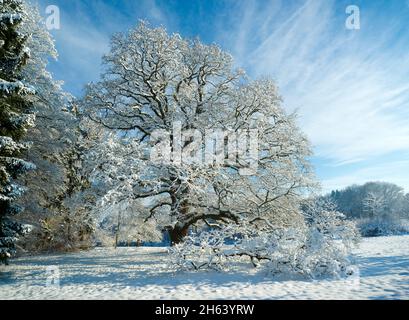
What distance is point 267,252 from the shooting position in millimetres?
10070

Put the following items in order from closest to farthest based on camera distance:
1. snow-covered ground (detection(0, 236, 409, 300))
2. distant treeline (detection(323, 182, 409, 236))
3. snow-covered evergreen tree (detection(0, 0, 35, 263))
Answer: snow-covered ground (detection(0, 236, 409, 300)), snow-covered evergreen tree (detection(0, 0, 35, 263)), distant treeline (detection(323, 182, 409, 236))

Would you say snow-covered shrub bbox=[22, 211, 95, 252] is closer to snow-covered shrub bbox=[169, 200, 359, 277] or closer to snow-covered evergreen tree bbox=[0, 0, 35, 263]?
snow-covered evergreen tree bbox=[0, 0, 35, 263]

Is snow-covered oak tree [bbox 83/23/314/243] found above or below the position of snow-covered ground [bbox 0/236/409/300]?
above

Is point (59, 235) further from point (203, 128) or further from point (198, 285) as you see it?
point (198, 285)

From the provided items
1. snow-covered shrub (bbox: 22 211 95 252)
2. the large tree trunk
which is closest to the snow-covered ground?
Answer: the large tree trunk

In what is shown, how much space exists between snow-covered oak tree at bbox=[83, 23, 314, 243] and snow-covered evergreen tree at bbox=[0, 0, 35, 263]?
418 cm

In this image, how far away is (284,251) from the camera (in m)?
9.65

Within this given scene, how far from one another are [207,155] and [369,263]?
26.2 feet

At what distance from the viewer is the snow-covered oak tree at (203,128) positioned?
13875 mm

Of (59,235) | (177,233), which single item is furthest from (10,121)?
(59,235)

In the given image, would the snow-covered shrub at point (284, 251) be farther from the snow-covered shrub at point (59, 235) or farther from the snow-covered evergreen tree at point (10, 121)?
the snow-covered shrub at point (59, 235)

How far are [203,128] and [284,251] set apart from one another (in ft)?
23.0

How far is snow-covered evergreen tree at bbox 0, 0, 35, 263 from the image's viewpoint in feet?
32.2

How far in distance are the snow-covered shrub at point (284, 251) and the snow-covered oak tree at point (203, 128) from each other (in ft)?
10.0
